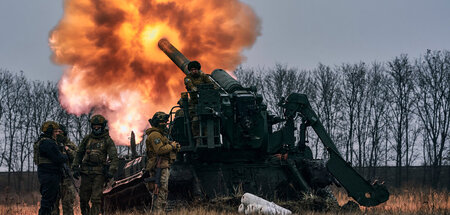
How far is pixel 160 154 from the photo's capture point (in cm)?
1216

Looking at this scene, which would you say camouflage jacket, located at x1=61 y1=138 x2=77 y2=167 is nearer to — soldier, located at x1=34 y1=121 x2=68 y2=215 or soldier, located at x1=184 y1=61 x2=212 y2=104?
soldier, located at x1=34 y1=121 x2=68 y2=215

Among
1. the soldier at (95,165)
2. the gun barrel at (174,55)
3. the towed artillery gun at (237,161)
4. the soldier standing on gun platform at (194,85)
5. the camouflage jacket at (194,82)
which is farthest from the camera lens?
the gun barrel at (174,55)

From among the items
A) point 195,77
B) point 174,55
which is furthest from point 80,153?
point 174,55

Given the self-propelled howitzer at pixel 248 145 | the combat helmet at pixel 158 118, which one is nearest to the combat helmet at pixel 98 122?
the combat helmet at pixel 158 118

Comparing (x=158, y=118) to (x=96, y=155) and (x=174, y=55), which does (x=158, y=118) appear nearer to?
(x=96, y=155)

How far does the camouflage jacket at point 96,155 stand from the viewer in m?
12.2

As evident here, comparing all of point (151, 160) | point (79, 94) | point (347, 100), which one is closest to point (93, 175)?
point (151, 160)

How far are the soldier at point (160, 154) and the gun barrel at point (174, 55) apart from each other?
14.4ft

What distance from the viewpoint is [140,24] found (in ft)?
66.0

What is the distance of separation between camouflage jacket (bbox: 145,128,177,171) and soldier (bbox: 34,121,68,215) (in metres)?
1.85

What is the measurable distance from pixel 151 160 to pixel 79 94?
30.4 ft

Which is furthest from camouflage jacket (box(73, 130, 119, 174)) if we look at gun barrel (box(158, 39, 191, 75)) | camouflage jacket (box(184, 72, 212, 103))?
gun barrel (box(158, 39, 191, 75))

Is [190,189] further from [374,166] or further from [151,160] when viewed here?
[374,166]

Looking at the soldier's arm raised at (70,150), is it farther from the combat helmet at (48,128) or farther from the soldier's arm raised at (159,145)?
the soldier's arm raised at (159,145)
